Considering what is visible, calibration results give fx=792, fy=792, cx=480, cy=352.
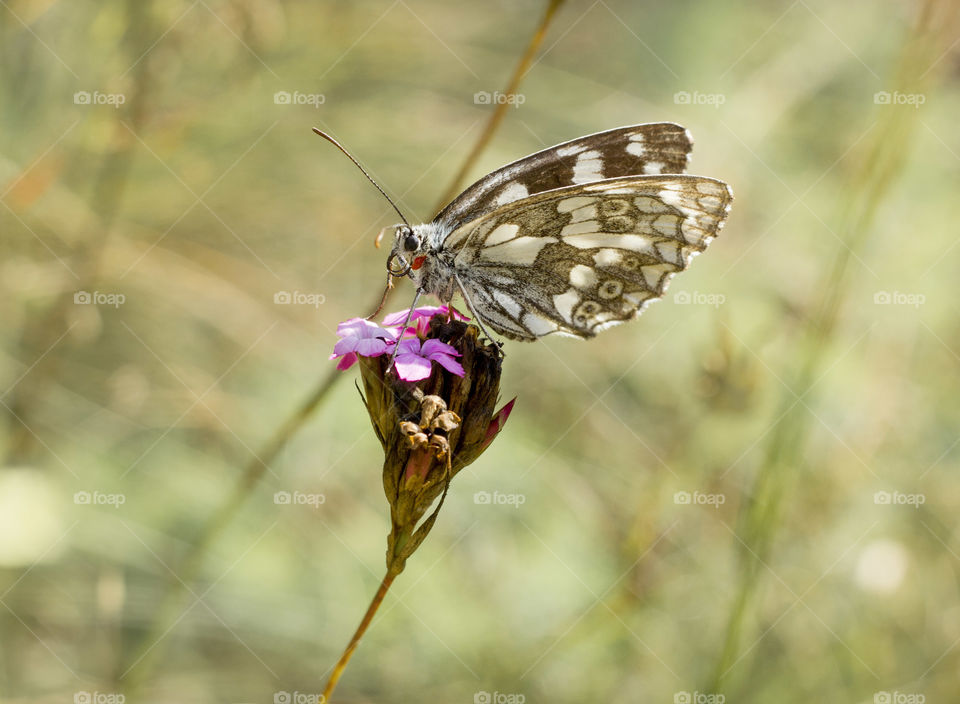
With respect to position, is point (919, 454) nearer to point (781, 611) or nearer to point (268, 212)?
point (781, 611)
